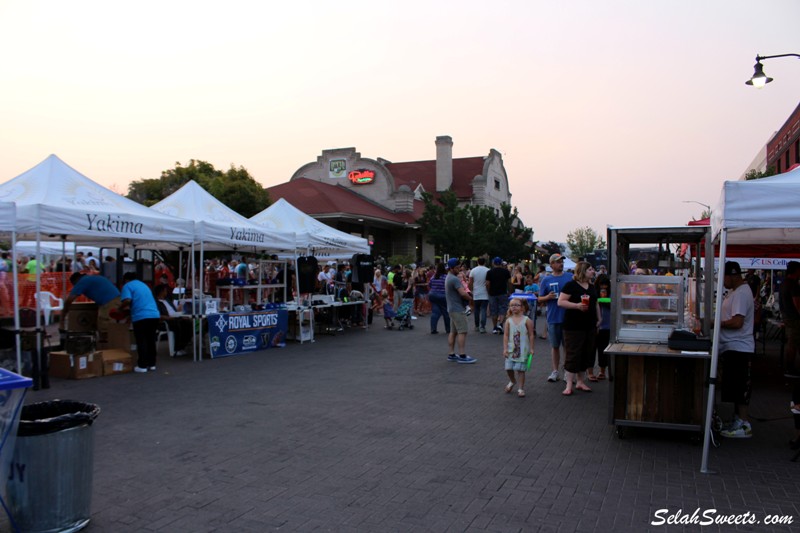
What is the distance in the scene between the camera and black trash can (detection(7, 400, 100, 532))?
3.75m

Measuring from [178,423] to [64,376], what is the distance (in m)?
3.82

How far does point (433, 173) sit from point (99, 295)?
133 ft

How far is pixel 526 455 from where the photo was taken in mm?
5676

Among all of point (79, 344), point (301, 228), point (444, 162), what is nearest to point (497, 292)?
point (301, 228)

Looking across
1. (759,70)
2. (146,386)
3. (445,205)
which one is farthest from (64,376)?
(445,205)

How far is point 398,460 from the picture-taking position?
18.1ft

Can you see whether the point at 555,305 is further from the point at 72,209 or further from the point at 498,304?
the point at 72,209

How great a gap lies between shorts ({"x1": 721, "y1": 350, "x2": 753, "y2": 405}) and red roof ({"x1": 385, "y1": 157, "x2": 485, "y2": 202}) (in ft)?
135

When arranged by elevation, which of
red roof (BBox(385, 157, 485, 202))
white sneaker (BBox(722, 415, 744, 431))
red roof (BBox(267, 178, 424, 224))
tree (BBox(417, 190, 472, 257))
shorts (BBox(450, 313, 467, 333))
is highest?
red roof (BBox(385, 157, 485, 202))

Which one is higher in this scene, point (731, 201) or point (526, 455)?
point (731, 201)

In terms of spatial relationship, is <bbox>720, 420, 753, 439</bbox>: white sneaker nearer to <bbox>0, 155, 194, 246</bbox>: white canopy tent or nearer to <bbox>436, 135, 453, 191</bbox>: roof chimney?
<bbox>0, 155, 194, 246</bbox>: white canopy tent

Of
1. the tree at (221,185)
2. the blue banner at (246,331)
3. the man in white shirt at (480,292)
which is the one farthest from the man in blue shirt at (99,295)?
the tree at (221,185)

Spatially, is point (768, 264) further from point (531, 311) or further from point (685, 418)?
point (685, 418)

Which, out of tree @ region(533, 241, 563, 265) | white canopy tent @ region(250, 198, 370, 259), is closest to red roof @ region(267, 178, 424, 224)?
tree @ region(533, 241, 563, 265)
